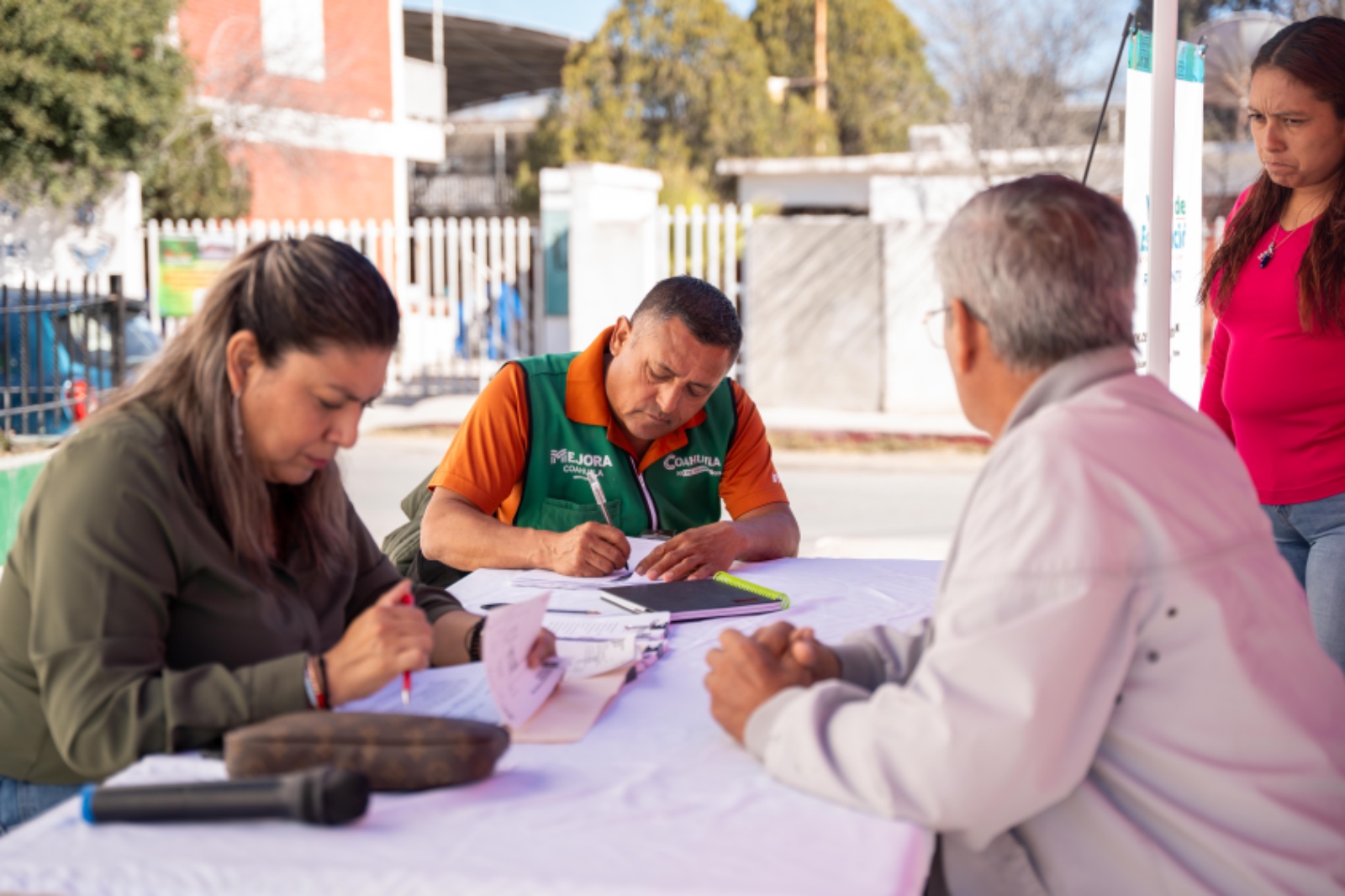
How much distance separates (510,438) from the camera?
10.3 ft

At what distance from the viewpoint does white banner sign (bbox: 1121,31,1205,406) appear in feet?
13.6

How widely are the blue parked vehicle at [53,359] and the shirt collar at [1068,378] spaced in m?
5.88

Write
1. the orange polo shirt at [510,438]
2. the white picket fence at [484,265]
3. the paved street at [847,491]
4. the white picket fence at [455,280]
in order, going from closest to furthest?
the orange polo shirt at [510,438] < the paved street at [847,491] < the white picket fence at [484,265] < the white picket fence at [455,280]

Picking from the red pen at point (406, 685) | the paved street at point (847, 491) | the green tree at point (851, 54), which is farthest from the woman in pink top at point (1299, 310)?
the green tree at point (851, 54)

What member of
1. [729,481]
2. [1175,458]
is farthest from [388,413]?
[1175,458]

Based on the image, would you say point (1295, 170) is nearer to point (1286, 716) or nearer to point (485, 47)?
point (1286, 716)

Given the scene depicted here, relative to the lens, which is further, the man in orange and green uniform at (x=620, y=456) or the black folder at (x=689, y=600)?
the man in orange and green uniform at (x=620, y=456)

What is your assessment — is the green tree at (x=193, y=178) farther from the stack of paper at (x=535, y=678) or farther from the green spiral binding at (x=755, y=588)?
the stack of paper at (x=535, y=678)

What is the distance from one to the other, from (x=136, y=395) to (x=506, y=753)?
2.45ft

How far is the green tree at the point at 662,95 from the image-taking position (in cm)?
2661

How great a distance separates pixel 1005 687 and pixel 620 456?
194 cm

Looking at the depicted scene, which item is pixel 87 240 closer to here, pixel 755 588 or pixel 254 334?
pixel 755 588

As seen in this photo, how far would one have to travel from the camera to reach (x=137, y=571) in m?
1.64

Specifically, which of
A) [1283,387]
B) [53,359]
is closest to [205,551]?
[1283,387]
